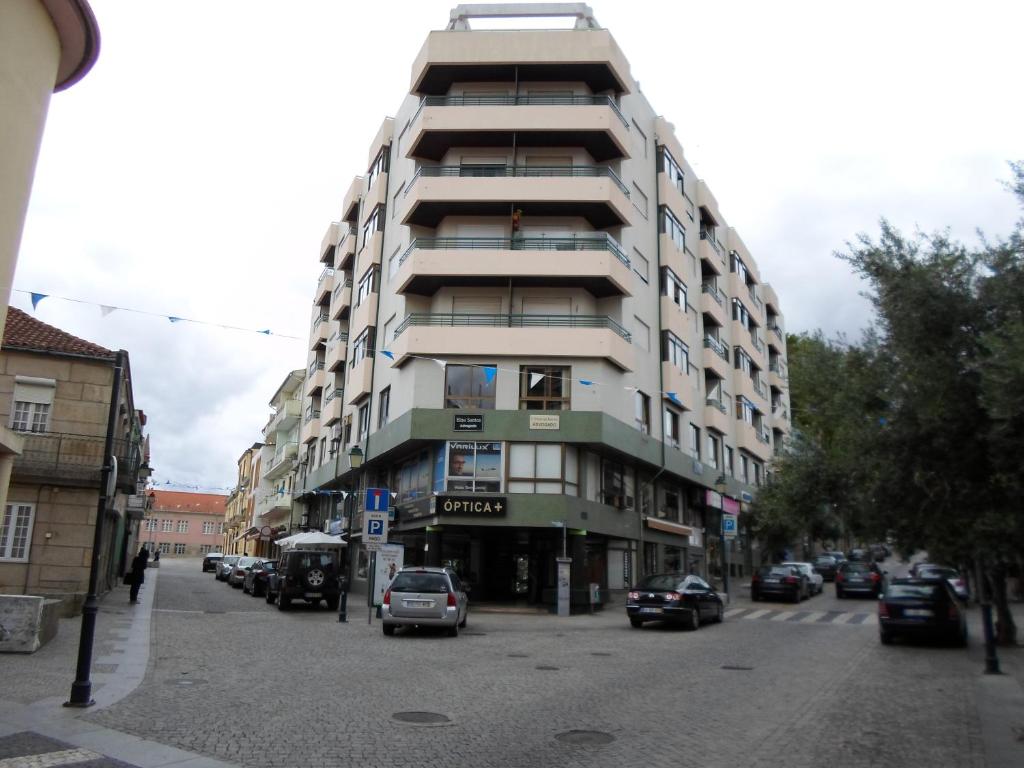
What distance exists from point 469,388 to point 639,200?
43.8 ft

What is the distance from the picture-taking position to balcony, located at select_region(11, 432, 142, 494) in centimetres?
2278

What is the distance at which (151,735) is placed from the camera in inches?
322

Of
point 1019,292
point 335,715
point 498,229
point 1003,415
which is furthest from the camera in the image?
point 498,229

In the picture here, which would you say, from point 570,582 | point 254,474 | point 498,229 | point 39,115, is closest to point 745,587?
point 570,582

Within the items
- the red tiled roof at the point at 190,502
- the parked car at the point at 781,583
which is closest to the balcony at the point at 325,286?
the parked car at the point at 781,583

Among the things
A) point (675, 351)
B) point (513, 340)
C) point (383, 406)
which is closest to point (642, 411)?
point (675, 351)

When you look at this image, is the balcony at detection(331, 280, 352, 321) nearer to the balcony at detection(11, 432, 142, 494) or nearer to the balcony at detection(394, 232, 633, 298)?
the balcony at detection(394, 232, 633, 298)

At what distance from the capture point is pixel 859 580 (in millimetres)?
34250

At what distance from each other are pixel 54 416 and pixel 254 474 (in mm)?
65500

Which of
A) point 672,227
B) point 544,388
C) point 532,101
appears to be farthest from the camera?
point 672,227

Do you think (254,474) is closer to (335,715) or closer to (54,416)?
(54,416)

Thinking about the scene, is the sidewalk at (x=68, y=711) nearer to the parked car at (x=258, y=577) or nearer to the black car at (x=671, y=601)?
the black car at (x=671, y=601)

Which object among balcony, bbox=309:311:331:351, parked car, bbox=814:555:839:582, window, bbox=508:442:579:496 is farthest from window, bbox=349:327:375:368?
parked car, bbox=814:555:839:582

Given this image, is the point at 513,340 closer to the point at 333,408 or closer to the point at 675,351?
the point at 675,351
